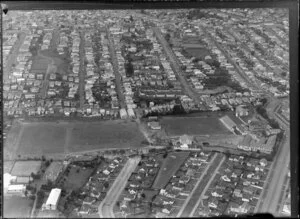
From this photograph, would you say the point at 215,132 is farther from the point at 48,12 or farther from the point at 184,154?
the point at 48,12

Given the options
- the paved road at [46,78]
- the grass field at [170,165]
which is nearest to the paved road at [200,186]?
the grass field at [170,165]

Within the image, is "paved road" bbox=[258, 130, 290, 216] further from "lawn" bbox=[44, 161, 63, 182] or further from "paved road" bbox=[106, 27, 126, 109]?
"lawn" bbox=[44, 161, 63, 182]

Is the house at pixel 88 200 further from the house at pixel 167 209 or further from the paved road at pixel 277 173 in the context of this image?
the paved road at pixel 277 173

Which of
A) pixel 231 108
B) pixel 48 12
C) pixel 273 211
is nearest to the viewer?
pixel 48 12

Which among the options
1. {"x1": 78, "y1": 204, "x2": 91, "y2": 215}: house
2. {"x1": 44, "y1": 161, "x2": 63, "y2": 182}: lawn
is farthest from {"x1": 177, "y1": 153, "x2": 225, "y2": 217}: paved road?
{"x1": 44, "y1": 161, "x2": 63, "y2": 182}: lawn

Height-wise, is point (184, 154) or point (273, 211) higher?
point (184, 154)

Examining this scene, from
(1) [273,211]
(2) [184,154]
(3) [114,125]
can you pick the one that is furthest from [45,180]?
(1) [273,211]

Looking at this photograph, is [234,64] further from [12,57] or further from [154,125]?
[12,57]
